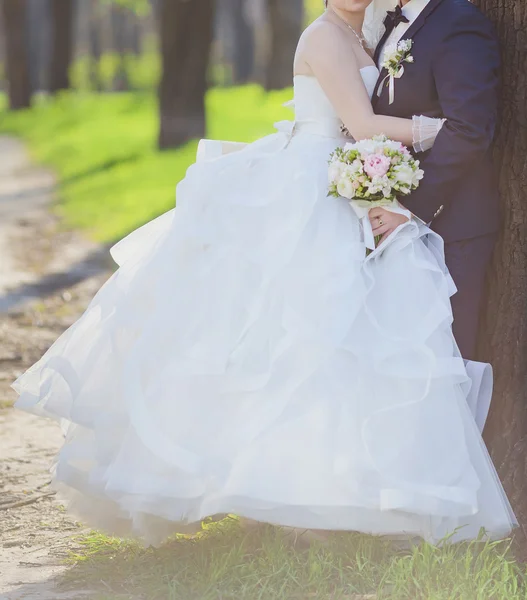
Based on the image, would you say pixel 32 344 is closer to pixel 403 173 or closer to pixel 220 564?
pixel 220 564

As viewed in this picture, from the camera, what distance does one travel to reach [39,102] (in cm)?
3253

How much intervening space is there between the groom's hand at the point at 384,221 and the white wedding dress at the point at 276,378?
0.04 meters

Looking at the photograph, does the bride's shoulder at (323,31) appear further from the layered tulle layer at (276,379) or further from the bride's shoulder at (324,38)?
the layered tulle layer at (276,379)

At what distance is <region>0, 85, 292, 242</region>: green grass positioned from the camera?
13336 mm

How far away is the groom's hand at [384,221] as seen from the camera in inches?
152

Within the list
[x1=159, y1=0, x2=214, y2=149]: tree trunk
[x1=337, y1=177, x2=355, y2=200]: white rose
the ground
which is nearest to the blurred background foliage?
[x1=159, y1=0, x2=214, y2=149]: tree trunk

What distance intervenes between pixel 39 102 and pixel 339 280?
99.3ft

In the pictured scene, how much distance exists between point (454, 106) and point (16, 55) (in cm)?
2734

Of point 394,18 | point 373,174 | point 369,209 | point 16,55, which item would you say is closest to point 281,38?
point 16,55

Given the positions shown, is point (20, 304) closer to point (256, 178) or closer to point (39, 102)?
point (256, 178)

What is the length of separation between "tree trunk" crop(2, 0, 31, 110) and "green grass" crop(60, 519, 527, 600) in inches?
1054

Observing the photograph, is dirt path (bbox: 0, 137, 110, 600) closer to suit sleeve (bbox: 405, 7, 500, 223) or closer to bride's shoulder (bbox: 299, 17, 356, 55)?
suit sleeve (bbox: 405, 7, 500, 223)

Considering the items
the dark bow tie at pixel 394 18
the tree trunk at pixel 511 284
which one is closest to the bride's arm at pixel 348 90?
the dark bow tie at pixel 394 18

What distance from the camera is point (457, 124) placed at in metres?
3.77
